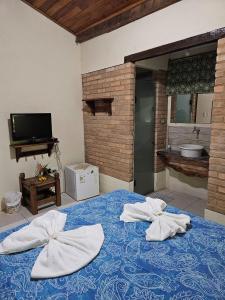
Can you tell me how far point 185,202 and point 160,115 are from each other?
60.5 inches

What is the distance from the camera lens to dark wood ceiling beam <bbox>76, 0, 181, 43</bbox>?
2.42 meters

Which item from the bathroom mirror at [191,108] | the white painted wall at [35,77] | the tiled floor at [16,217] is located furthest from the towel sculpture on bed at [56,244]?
the bathroom mirror at [191,108]

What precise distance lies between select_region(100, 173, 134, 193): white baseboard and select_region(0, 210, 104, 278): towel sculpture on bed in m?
1.60

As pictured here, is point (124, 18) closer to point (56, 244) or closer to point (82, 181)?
point (82, 181)

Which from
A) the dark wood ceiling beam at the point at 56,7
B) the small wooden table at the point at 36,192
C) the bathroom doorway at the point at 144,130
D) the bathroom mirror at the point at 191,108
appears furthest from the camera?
the bathroom doorway at the point at 144,130

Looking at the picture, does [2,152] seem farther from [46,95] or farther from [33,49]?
[33,49]

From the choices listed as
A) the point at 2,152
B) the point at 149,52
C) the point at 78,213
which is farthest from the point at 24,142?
the point at 149,52

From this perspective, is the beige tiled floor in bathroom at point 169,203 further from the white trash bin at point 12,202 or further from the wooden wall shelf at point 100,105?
the wooden wall shelf at point 100,105

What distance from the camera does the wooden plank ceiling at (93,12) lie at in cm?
260

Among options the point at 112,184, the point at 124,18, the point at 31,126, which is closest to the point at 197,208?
the point at 112,184

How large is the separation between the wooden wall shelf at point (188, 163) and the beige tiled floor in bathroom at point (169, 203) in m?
0.47

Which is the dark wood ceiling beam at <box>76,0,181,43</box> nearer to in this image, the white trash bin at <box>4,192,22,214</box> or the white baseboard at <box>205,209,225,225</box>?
the white baseboard at <box>205,209,225,225</box>

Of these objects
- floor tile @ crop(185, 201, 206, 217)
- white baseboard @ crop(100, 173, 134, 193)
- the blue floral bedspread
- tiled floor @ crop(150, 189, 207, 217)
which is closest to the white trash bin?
white baseboard @ crop(100, 173, 134, 193)

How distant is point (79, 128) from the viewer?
3.92 metres
